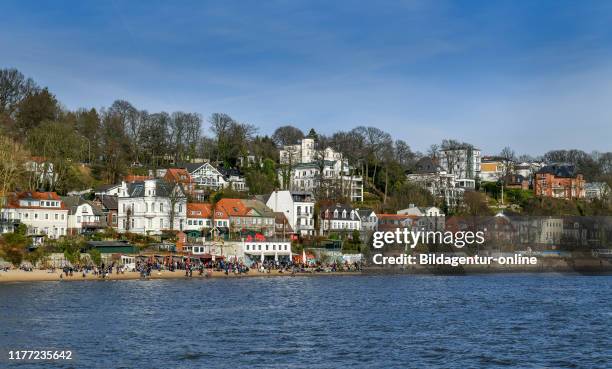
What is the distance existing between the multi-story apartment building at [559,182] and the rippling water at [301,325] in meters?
76.7

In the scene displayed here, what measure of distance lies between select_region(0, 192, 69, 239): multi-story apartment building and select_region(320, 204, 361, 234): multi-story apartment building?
115 ft

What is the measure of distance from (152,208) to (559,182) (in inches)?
3354

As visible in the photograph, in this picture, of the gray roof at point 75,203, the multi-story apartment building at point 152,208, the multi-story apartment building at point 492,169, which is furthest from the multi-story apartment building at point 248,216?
the multi-story apartment building at point 492,169

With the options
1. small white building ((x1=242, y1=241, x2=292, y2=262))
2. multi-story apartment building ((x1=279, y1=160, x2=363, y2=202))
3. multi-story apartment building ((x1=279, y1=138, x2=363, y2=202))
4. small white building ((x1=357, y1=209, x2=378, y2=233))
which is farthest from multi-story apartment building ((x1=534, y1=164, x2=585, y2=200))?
small white building ((x1=242, y1=241, x2=292, y2=262))

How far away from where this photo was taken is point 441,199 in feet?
445

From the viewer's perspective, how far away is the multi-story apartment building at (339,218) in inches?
4380

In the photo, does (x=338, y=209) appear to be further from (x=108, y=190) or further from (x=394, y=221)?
(x=108, y=190)

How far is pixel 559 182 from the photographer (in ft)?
496

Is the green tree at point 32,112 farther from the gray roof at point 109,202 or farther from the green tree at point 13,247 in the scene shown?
the green tree at point 13,247

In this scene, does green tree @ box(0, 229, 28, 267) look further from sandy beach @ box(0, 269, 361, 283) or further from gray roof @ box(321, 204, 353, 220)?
gray roof @ box(321, 204, 353, 220)

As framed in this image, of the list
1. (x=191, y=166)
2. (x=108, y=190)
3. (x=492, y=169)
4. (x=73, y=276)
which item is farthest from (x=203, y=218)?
(x=492, y=169)

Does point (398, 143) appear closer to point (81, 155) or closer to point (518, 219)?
point (518, 219)

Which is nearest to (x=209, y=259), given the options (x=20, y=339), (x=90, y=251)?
(x=90, y=251)

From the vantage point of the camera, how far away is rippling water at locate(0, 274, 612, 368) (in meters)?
38.0
